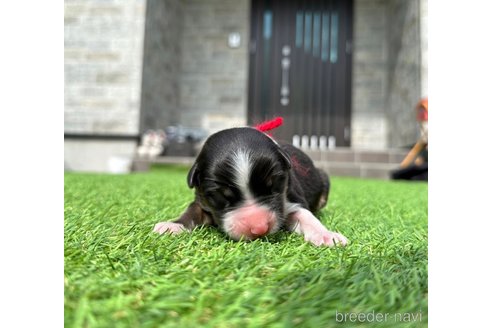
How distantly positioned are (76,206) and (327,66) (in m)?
10.2

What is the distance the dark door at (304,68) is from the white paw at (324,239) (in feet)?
32.0

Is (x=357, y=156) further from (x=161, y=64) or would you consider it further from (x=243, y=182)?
(x=243, y=182)

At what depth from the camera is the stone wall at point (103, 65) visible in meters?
9.10

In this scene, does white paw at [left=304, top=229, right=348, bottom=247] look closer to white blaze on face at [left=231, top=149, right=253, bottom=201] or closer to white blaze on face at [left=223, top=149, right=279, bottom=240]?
white blaze on face at [left=223, top=149, right=279, bottom=240]

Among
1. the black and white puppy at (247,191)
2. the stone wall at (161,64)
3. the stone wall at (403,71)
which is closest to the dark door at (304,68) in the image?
the stone wall at (403,71)

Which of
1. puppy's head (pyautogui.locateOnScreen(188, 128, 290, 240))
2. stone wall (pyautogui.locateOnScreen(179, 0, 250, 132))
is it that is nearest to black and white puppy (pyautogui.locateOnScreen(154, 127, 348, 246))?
puppy's head (pyautogui.locateOnScreen(188, 128, 290, 240))

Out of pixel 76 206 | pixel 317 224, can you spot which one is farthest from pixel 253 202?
pixel 76 206

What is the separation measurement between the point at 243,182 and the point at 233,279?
0.52 metres

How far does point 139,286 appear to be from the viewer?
35.4 inches

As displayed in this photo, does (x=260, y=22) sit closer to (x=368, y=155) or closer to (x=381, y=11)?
(x=381, y=11)

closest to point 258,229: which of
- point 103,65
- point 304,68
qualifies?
point 103,65

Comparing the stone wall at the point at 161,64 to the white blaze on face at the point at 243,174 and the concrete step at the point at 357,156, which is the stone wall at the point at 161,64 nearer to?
the concrete step at the point at 357,156

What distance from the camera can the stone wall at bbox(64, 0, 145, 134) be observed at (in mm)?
9102

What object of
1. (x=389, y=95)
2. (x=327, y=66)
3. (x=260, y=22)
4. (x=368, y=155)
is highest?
(x=260, y=22)
